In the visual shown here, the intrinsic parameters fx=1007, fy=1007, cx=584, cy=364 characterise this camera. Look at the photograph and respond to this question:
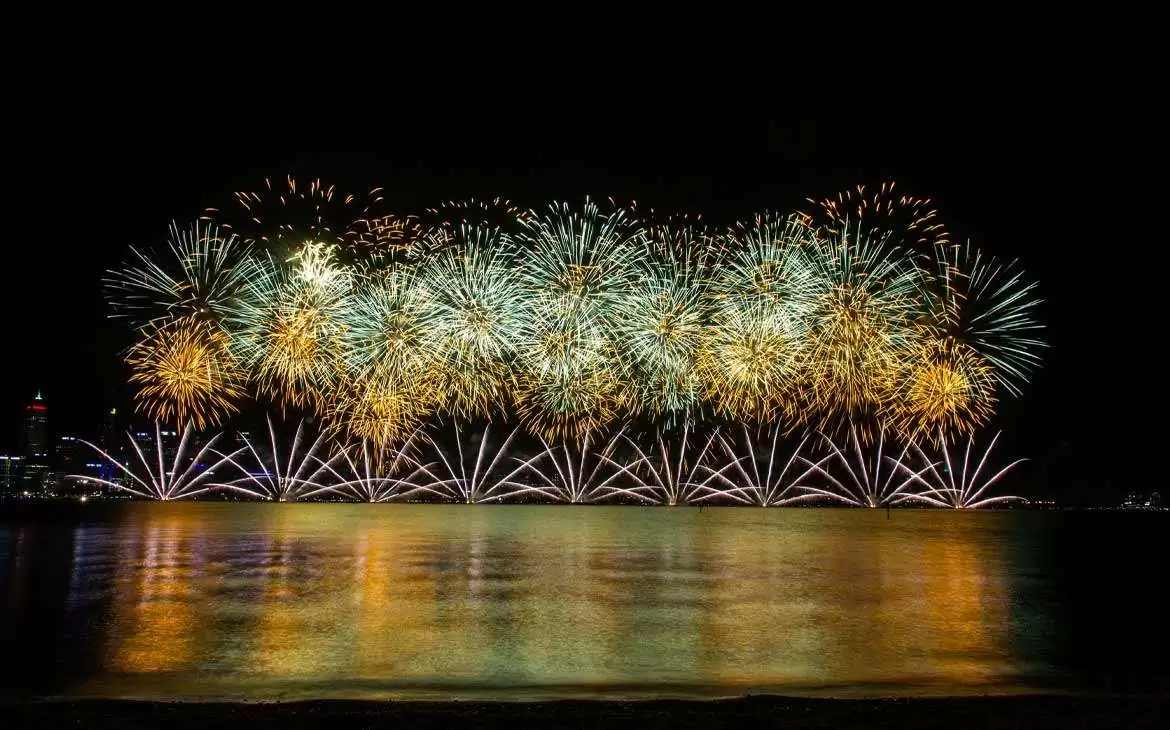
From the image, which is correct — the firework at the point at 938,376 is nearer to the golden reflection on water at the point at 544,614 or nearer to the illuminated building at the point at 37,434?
the golden reflection on water at the point at 544,614

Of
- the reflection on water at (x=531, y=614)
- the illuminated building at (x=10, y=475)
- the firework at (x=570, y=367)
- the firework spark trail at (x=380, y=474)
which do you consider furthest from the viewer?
the illuminated building at (x=10, y=475)

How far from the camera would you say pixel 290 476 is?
141ft

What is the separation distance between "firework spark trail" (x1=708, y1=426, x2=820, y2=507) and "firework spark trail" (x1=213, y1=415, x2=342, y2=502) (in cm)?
1678

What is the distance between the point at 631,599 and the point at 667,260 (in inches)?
829

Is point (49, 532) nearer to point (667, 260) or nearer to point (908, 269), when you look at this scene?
point (667, 260)

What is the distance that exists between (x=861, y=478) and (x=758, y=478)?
16.3 feet

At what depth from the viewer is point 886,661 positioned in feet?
32.2

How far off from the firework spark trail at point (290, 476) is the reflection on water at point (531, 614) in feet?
59.8

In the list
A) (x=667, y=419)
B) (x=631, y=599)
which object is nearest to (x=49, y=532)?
(x=631, y=599)

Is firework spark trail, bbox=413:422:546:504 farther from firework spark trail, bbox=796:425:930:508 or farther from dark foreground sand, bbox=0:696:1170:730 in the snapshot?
dark foreground sand, bbox=0:696:1170:730

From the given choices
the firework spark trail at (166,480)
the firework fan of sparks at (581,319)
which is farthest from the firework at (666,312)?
the firework spark trail at (166,480)

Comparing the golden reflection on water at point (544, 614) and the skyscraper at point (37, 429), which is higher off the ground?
the skyscraper at point (37, 429)

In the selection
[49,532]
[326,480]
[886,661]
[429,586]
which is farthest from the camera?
[326,480]

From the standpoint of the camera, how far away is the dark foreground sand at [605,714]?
23.7 feet
